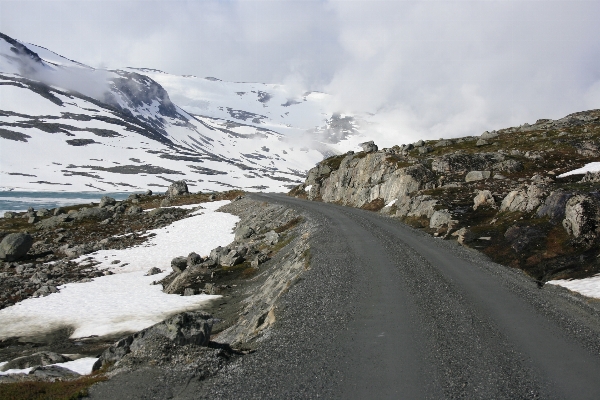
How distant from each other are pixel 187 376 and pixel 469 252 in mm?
23240

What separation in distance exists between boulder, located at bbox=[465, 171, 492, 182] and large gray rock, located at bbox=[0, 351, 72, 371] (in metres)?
47.8

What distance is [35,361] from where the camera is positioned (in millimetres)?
23078

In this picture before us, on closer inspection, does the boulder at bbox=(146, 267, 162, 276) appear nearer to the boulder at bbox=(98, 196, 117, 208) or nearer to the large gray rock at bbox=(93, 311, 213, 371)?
the large gray rock at bbox=(93, 311, 213, 371)

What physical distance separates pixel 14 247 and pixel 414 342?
57.9 meters

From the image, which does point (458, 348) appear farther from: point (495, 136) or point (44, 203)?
point (44, 203)

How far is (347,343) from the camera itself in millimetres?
14492

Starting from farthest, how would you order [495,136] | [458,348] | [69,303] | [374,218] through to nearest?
[495,136] < [374,218] < [69,303] < [458,348]

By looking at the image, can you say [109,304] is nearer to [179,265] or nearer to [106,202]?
[179,265]

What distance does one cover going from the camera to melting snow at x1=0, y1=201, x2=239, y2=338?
30.9m

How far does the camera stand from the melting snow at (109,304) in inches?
1216

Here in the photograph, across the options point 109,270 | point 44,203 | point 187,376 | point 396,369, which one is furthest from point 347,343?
point 44,203

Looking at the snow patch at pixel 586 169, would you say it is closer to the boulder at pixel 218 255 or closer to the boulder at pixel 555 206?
the boulder at pixel 555 206

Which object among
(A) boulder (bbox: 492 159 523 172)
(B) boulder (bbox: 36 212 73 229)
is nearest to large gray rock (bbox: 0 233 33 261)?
(B) boulder (bbox: 36 212 73 229)

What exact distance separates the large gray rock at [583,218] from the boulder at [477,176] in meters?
23.4
